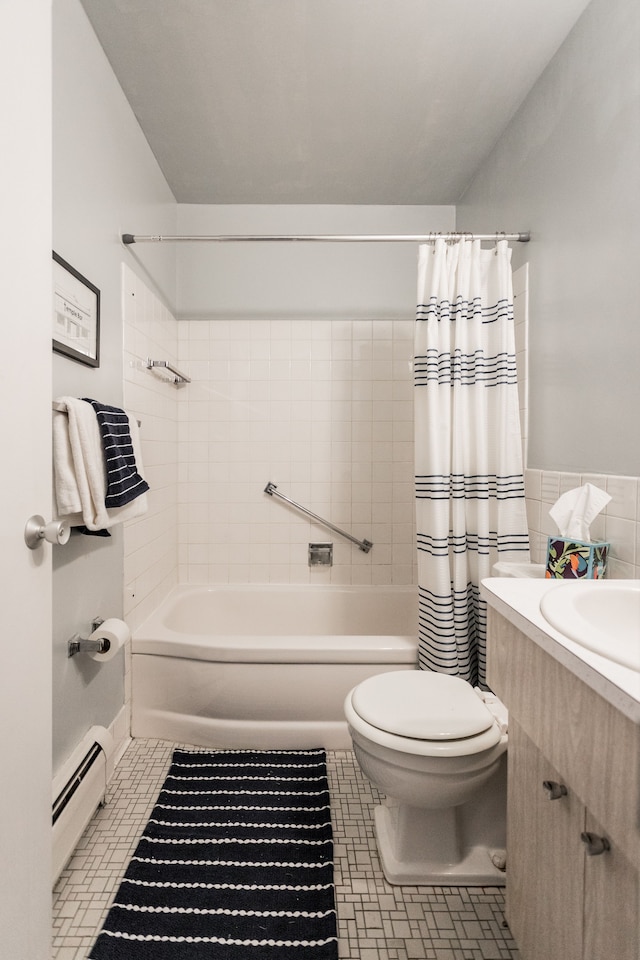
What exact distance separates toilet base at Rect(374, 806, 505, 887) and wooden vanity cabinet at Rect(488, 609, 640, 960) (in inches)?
11.3

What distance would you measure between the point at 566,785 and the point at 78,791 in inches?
49.4

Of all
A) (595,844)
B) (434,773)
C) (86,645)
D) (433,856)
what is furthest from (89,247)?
(433,856)

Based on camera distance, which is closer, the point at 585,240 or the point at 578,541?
the point at 578,541

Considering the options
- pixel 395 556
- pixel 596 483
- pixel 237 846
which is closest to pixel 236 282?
pixel 395 556

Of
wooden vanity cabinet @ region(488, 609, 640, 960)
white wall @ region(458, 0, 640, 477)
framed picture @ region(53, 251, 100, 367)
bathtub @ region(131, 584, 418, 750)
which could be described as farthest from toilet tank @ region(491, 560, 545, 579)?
framed picture @ region(53, 251, 100, 367)

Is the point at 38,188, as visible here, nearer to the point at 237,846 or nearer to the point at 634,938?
the point at 634,938

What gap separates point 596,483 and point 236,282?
2.11m

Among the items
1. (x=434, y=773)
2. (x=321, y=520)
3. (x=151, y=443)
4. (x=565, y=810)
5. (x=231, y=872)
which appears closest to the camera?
(x=565, y=810)

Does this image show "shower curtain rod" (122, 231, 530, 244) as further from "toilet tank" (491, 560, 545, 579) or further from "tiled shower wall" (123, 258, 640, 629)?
"toilet tank" (491, 560, 545, 579)

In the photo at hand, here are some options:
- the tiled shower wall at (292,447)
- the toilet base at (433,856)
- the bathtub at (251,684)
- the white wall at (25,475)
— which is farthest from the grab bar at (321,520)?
the white wall at (25,475)

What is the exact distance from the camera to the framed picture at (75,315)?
4.54 feet

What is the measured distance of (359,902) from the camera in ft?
4.18

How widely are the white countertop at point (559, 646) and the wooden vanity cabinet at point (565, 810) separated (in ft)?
0.13

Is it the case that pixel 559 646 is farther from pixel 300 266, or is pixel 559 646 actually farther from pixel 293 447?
pixel 300 266
